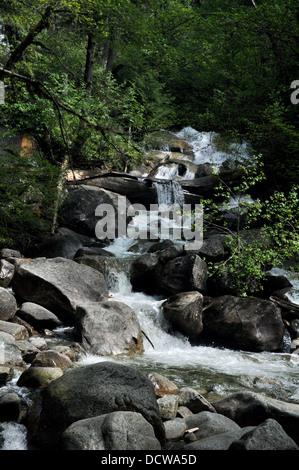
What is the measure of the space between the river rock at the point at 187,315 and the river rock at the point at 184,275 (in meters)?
0.82

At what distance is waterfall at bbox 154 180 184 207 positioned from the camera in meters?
16.4

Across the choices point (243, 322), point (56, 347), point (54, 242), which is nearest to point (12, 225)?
point (54, 242)

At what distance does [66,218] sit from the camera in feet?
47.4

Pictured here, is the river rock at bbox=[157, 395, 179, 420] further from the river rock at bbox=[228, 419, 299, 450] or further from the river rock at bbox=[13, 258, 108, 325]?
the river rock at bbox=[13, 258, 108, 325]

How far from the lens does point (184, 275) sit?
10000mm

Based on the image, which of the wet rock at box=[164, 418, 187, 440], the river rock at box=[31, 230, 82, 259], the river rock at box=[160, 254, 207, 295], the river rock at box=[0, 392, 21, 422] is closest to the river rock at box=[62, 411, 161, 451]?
the wet rock at box=[164, 418, 187, 440]

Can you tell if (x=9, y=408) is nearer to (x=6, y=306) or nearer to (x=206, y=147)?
(x=6, y=306)

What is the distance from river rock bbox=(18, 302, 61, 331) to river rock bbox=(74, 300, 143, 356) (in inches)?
34.5

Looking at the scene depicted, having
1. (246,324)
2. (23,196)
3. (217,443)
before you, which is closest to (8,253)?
(23,196)

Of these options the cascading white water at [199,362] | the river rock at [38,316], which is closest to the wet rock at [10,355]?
the cascading white water at [199,362]

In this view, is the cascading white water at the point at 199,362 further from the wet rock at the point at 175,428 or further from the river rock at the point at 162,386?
the wet rock at the point at 175,428

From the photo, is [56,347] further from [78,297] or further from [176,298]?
[176,298]

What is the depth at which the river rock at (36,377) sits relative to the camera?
490 centimetres

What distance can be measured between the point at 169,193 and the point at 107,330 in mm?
10298
